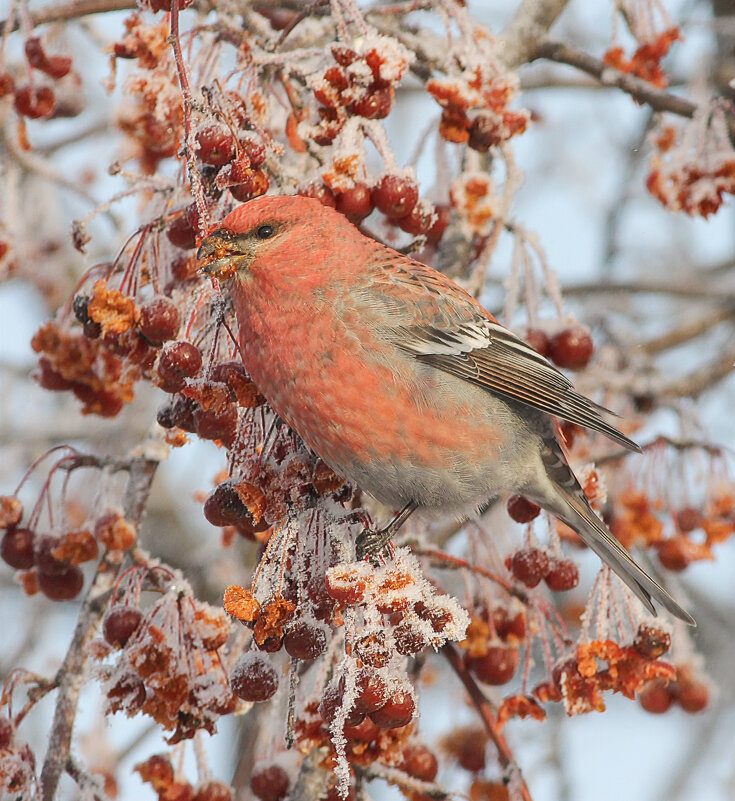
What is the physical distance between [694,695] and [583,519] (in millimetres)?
937

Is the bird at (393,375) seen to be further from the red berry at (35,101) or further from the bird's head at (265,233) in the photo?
the red berry at (35,101)

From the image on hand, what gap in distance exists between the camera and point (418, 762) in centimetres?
234

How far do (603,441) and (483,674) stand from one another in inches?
55.6

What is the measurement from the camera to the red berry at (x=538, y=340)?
2.53 metres

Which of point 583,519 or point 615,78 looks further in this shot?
point 615,78

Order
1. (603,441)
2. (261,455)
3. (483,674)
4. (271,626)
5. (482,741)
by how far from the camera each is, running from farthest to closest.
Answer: (603,441), (482,741), (483,674), (261,455), (271,626)

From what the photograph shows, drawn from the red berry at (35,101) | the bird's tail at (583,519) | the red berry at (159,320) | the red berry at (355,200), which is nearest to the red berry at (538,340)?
the bird's tail at (583,519)

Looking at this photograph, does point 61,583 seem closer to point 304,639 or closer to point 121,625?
point 121,625

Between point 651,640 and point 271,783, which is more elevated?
point 651,640

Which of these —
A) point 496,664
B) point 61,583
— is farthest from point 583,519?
point 61,583

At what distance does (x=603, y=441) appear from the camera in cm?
364

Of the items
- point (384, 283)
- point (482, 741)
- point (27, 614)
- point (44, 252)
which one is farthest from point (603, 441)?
point (27, 614)

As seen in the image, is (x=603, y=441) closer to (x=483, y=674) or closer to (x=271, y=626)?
(x=483, y=674)

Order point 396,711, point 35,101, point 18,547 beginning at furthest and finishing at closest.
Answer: point 35,101 < point 18,547 < point 396,711
